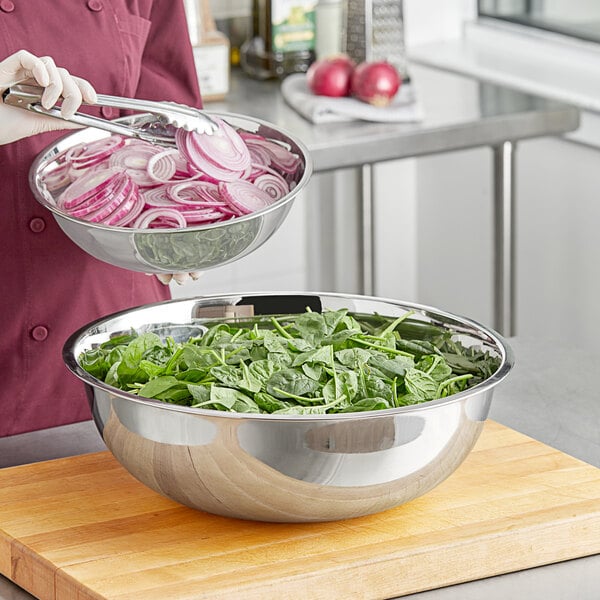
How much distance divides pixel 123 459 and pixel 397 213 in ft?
7.58

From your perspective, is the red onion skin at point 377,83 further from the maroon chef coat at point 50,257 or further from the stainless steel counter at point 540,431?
the stainless steel counter at point 540,431

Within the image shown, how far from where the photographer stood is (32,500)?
3.59 feet

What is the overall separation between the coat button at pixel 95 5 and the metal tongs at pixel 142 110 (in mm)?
275

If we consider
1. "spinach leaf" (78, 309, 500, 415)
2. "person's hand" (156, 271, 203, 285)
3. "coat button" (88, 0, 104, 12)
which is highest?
"coat button" (88, 0, 104, 12)

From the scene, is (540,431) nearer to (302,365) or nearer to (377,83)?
(302,365)

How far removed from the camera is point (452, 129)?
2518 millimetres

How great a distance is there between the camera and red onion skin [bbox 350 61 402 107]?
260 cm

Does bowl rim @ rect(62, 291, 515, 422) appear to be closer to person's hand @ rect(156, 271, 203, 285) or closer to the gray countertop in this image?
person's hand @ rect(156, 271, 203, 285)

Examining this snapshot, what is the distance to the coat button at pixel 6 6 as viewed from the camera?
1479 millimetres

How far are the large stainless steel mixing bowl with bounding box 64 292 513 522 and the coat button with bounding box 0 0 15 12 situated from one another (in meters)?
0.58

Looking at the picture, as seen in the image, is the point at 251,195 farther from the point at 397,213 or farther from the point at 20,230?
the point at 397,213

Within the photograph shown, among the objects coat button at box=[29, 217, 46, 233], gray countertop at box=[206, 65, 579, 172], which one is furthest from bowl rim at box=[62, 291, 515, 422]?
gray countertop at box=[206, 65, 579, 172]

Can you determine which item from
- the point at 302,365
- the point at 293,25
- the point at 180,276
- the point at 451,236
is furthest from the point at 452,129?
the point at 302,365

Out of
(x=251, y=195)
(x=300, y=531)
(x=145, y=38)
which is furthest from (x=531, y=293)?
(x=300, y=531)
